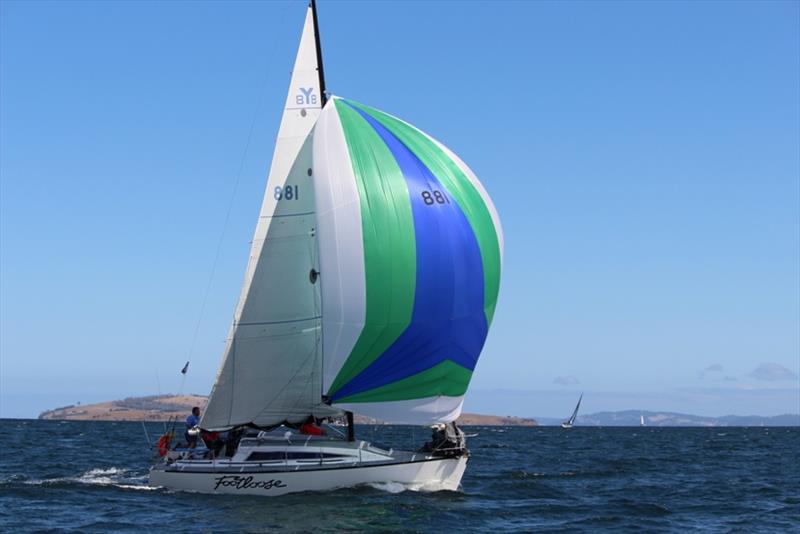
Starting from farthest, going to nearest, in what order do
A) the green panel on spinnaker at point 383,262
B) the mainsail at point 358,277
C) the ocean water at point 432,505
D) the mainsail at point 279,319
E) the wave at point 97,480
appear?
the wave at point 97,480, the mainsail at point 279,319, the mainsail at point 358,277, the green panel on spinnaker at point 383,262, the ocean water at point 432,505

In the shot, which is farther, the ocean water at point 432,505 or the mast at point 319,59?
the mast at point 319,59

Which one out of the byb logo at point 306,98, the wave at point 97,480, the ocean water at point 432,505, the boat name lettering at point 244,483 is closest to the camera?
the ocean water at point 432,505

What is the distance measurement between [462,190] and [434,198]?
101 cm

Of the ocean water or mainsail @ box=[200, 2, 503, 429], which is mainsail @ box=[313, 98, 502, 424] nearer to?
mainsail @ box=[200, 2, 503, 429]

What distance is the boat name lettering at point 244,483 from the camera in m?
24.5

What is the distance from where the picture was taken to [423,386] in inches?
979

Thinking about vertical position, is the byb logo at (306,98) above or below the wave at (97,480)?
above

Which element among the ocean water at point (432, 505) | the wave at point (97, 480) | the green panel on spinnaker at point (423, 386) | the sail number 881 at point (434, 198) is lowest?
the ocean water at point (432, 505)

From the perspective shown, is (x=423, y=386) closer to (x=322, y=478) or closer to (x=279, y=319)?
(x=322, y=478)

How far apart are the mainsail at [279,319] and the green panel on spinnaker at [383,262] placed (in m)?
1.98

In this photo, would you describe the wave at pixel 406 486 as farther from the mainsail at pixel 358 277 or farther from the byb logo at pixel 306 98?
the byb logo at pixel 306 98

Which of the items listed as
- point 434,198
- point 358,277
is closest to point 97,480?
point 358,277

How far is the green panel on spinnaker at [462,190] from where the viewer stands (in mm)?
25281

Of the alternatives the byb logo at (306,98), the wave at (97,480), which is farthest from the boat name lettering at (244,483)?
the byb logo at (306,98)
